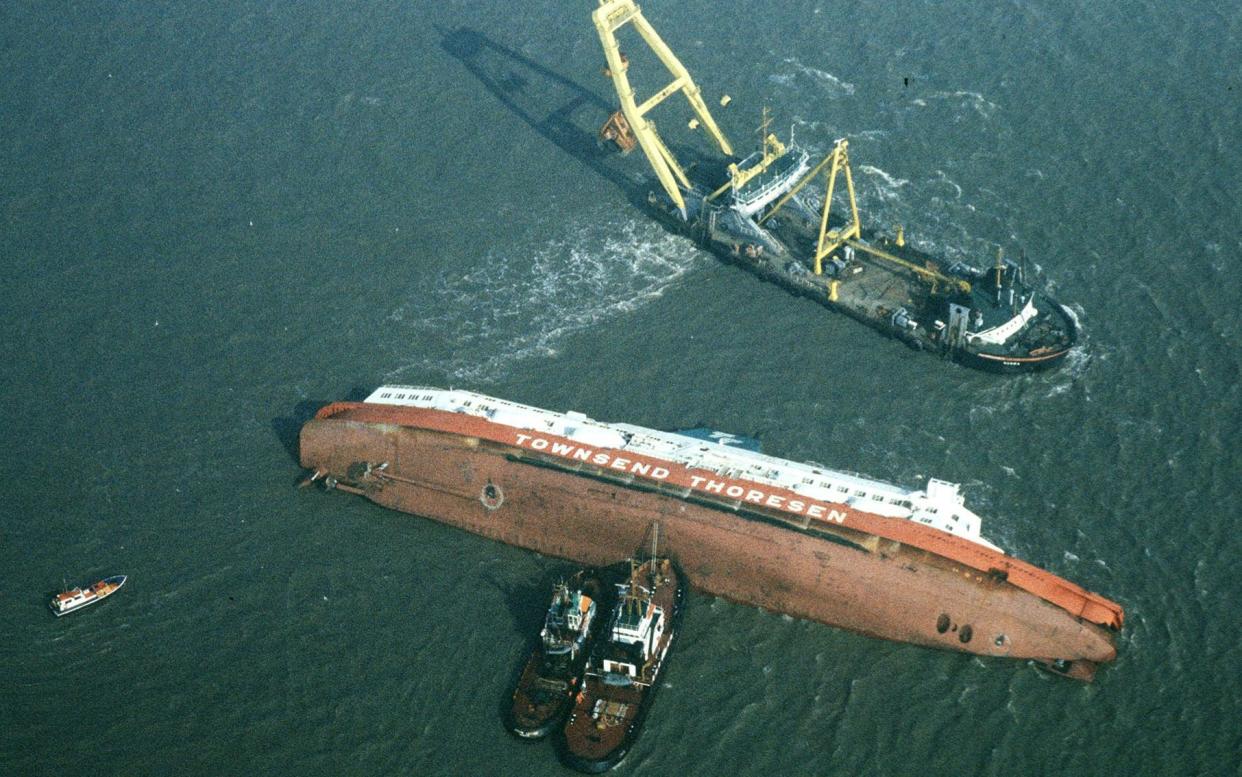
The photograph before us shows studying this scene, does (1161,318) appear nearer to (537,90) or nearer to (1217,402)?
(1217,402)

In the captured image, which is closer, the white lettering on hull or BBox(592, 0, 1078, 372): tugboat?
the white lettering on hull

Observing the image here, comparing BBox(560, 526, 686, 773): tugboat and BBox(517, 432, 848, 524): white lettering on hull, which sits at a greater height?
BBox(517, 432, 848, 524): white lettering on hull

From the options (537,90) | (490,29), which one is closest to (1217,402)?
(537,90)

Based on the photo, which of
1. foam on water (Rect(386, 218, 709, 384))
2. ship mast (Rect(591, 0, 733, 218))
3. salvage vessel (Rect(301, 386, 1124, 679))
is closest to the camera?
salvage vessel (Rect(301, 386, 1124, 679))

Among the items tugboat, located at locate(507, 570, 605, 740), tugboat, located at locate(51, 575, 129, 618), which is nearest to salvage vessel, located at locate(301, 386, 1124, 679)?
tugboat, located at locate(507, 570, 605, 740)

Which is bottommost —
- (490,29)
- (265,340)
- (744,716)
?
(744,716)

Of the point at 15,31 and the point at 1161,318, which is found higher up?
the point at 15,31

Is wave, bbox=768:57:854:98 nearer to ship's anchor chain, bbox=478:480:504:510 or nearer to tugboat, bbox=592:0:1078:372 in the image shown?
tugboat, bbox=592:0:1078:372
